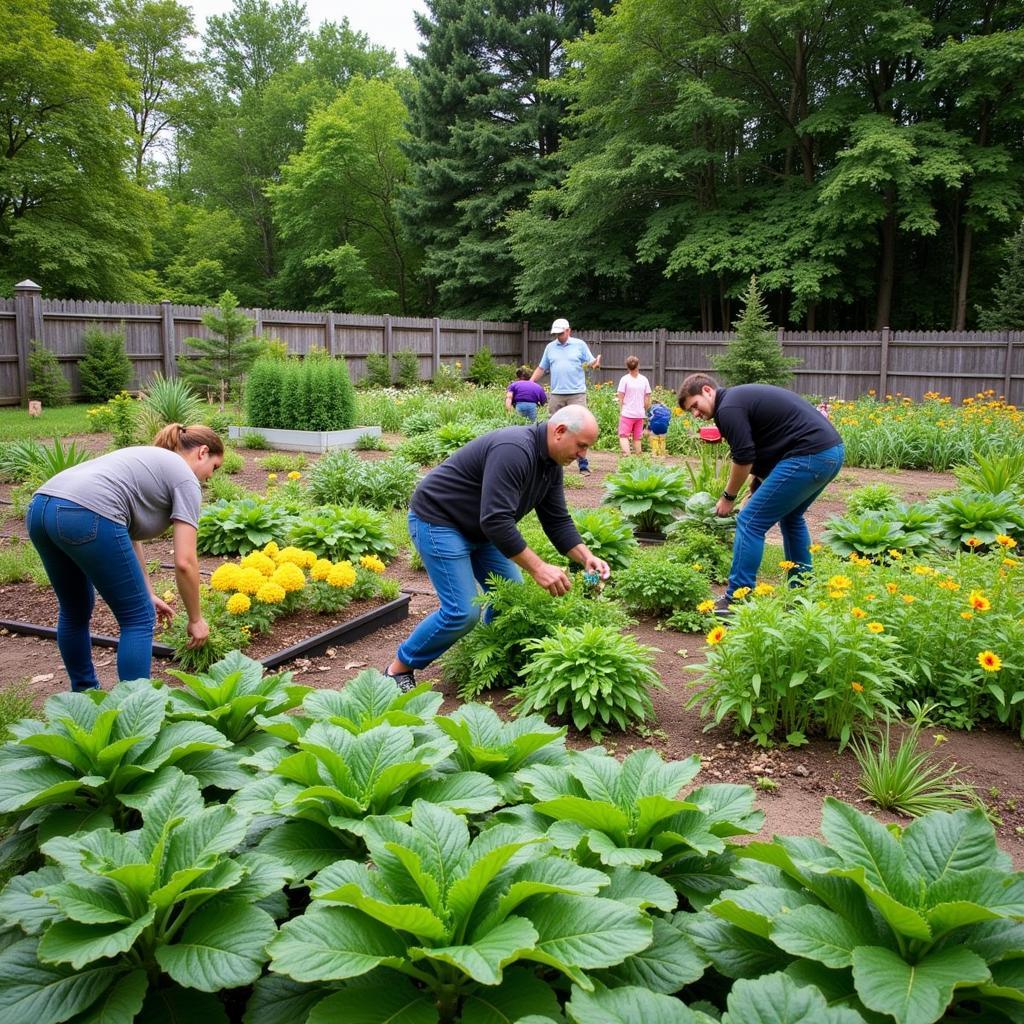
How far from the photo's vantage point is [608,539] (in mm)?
5781

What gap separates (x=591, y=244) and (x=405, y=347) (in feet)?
28.6

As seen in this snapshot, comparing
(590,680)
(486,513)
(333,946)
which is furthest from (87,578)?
(333,946)

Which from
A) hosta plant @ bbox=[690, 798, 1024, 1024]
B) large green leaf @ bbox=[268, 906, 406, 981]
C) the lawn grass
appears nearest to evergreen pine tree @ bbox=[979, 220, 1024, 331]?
the lawn grass

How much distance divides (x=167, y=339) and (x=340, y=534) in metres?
13.3

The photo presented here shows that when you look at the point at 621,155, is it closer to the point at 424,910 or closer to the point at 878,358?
the point at 878,358

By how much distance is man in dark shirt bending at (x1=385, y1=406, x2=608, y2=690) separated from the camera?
371 cm

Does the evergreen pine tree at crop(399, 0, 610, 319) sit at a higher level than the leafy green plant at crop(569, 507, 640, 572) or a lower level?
higher

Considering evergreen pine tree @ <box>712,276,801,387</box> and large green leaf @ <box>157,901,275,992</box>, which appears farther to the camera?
evergreen pine tree @ <box>712,276,801,387</box>

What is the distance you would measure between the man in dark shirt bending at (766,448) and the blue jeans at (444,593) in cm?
174

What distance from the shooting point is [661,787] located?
1.81 metres

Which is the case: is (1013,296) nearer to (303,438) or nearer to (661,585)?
(303,438)

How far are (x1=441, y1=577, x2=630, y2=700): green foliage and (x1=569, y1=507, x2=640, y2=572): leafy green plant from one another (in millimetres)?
1557

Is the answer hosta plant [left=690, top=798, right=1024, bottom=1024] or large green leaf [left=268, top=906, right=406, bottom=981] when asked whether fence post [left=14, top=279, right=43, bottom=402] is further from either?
hosta plant [left=690, top=798, right=1024, bottom=1024]

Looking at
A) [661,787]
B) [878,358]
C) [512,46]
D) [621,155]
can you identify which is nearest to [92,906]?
[661,787]
